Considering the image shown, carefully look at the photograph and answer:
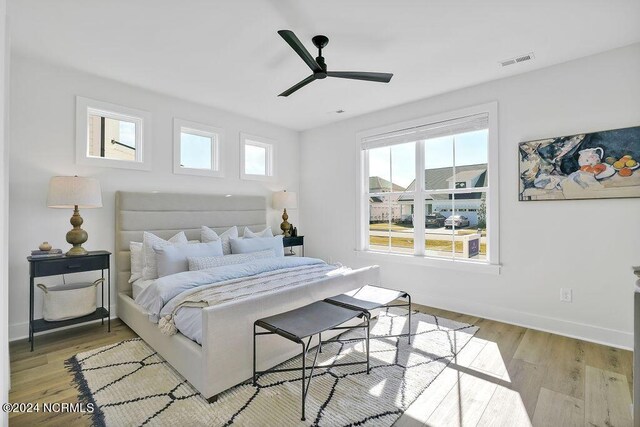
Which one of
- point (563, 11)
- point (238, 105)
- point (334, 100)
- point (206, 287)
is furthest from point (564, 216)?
point (238, 105)

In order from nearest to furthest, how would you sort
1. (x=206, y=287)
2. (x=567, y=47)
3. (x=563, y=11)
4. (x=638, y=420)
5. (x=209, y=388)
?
1. (x=638, y=420)
2. (x=209, y=388)
3. (x=563, y=11)
4. (x=206, y=287)
5. (x=567, y=47)

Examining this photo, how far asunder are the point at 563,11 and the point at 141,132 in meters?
4.17

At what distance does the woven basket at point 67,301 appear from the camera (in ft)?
9.14

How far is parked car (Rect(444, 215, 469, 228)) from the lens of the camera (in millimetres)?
3738

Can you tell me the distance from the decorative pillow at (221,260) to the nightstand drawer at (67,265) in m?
0.86

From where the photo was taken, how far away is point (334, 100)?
13.1 ft

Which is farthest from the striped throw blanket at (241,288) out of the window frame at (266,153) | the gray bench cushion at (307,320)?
the window frame at (266,153)

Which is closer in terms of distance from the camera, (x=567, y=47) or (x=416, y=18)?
(x=416, y=18)

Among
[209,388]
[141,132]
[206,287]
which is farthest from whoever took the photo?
[141,132]

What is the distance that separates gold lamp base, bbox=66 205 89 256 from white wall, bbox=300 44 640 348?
3.73 meters

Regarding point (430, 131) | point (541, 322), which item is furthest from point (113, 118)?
point (541, 322)

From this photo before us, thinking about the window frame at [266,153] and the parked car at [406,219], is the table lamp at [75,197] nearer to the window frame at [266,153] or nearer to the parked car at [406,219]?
the window frame at [266,153]

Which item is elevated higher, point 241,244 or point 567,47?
point 567,47

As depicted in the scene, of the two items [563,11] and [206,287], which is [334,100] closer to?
[563,11]
